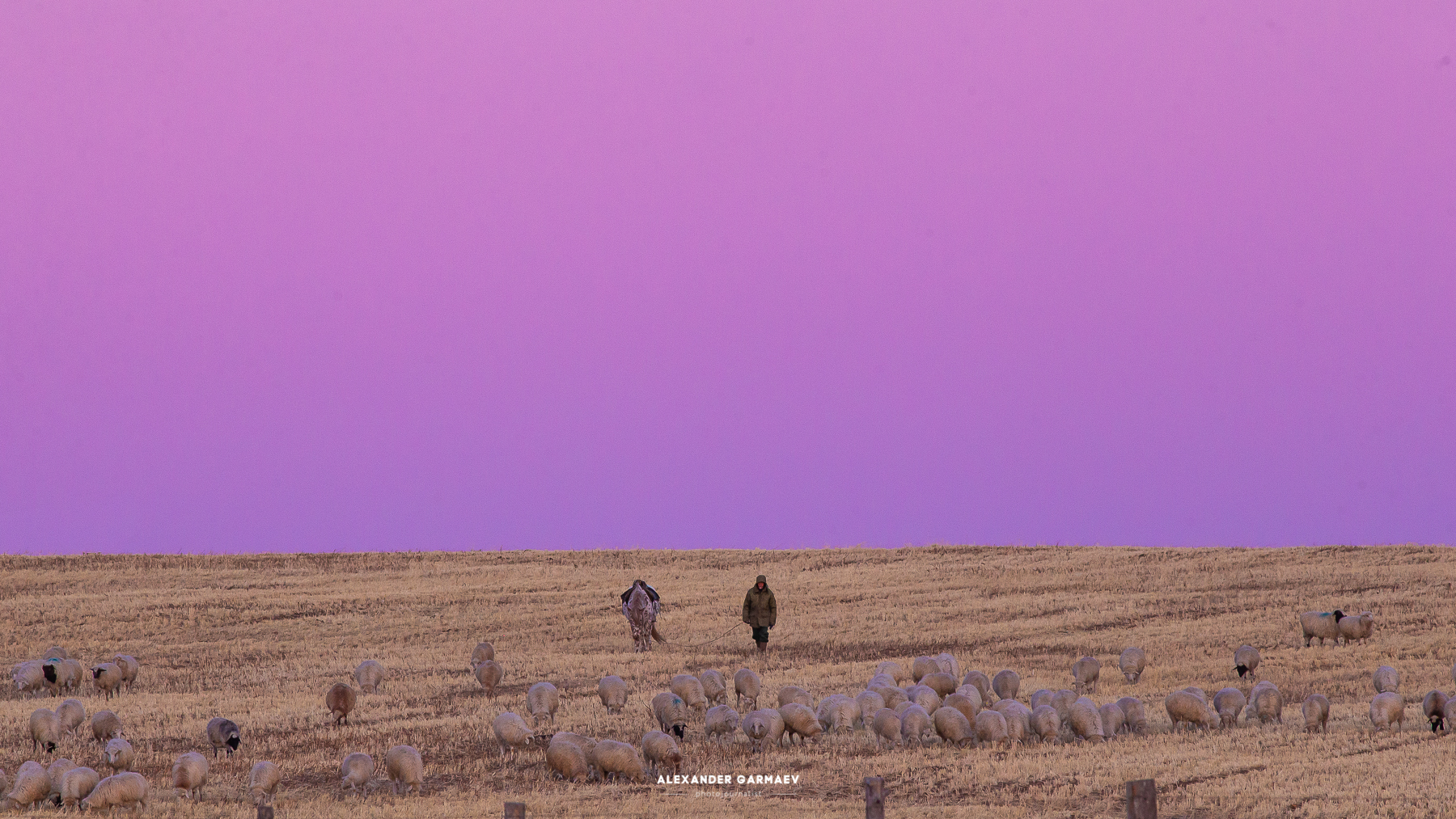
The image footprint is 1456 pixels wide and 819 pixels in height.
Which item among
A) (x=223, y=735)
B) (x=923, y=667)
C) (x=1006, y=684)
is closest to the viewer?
(x=223, y=735)

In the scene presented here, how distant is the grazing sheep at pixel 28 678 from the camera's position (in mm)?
28609

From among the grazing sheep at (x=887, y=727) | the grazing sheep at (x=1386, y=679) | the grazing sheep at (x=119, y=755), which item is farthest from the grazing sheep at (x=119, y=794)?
the grazing sheep at (x=1386, y=679)

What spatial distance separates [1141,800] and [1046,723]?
25.5ft

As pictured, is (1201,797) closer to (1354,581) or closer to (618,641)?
(618,641)

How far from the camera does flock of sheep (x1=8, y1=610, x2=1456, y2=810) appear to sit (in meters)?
17.3

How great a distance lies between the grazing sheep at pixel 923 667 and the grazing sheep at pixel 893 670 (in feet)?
1.03

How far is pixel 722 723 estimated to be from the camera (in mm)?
20531

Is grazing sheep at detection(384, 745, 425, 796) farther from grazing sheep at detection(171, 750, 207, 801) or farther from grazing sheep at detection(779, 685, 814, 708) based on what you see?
grazing sheep at detection(779, 685, 814, 708)

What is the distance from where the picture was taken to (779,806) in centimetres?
1645

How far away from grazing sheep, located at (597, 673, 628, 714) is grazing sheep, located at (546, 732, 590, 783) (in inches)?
197

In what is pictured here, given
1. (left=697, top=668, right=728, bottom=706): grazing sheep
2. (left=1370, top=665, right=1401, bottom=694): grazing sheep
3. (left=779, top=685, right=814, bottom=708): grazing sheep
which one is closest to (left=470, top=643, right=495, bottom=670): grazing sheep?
(left=697, top=668, right=728, bottom=706): grazing sheep

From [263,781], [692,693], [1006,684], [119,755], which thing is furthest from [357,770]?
[1006,684]

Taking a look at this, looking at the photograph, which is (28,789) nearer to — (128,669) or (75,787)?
(75,787)

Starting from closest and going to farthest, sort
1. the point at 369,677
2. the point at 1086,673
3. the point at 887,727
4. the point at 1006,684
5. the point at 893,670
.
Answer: the point at 887,727 → the point at 1006,684 → the point at 893,670 → the point at 1086,673 → the point at 369,677
